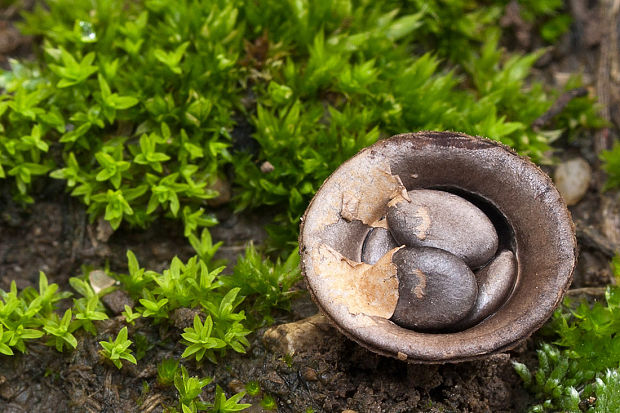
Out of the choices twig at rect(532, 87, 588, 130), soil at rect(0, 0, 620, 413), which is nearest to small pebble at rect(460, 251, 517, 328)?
soil at rect(0, 0, 620, 413)

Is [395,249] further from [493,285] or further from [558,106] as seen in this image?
[558,106]

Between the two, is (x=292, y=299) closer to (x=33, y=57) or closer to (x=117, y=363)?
(x=117, y=363)

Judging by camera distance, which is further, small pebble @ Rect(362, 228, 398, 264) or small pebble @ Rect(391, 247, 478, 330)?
small pebble @ Rect(362, 228, 398, 264)

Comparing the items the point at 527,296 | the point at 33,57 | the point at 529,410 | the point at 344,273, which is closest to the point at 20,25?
the point at 33,57

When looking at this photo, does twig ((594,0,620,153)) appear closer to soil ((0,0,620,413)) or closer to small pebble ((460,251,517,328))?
soil ((0,0,620,413))

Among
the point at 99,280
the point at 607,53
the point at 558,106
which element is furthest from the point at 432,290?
the point at 607,53

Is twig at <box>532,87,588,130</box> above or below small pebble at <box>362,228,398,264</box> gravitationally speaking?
above

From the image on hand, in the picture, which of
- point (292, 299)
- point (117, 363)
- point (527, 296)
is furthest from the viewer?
point (292, 299)
